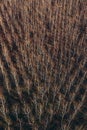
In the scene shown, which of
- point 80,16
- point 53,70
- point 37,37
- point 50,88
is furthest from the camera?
point 80,16

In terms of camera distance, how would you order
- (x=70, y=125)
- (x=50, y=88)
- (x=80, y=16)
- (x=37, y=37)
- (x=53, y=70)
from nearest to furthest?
(x=70, y=125) → (x=50, y=88) → (x=53, y=70) → (x=37, y=37) → (x=80, y=16)

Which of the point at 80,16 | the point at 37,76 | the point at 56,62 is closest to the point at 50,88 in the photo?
the point at 37,76

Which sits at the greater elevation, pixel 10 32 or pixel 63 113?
pixel 10 32

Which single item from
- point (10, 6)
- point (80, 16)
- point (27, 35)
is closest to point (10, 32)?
point (27, 35)

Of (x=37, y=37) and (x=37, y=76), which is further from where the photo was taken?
(x=37, y=37)

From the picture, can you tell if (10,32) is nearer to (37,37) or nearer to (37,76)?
(37,37)

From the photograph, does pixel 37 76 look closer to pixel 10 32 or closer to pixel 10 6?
pixel 10 32
